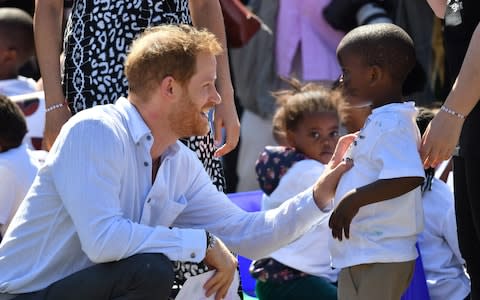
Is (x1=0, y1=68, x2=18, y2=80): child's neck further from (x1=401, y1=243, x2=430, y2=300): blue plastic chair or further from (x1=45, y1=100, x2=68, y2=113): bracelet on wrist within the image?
(x1=401, y1=243, x2=430, y2=300): blue plastic chair

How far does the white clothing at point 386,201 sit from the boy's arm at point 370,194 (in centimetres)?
5

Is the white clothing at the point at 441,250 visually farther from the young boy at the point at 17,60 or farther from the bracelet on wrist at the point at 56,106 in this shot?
the young boy at the point at 17,60

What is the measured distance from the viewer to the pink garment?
266 inches

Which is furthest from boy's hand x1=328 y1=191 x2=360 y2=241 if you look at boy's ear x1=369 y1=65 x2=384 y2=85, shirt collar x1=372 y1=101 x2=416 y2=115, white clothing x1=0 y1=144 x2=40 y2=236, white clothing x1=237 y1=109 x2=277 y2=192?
white clothing x1=237 y1=109 x2=277 y2=192

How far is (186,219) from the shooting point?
12.7 feet

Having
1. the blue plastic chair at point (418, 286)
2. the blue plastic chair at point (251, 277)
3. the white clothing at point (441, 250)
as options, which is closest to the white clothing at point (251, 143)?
the blue plastic chair at point (251, 277)

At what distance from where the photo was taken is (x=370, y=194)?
3764 mm

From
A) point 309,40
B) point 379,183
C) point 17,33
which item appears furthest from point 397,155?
point 17,33

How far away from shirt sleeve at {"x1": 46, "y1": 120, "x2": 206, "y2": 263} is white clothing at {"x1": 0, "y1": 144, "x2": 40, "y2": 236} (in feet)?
4.94

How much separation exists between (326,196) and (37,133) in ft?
8.69

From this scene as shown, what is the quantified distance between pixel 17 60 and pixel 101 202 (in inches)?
128

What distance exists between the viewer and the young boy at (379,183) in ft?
12.4

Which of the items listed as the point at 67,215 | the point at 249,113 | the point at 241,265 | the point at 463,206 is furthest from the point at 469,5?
the point at 249,113

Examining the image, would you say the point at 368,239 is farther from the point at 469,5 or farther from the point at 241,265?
the point at 241,265
